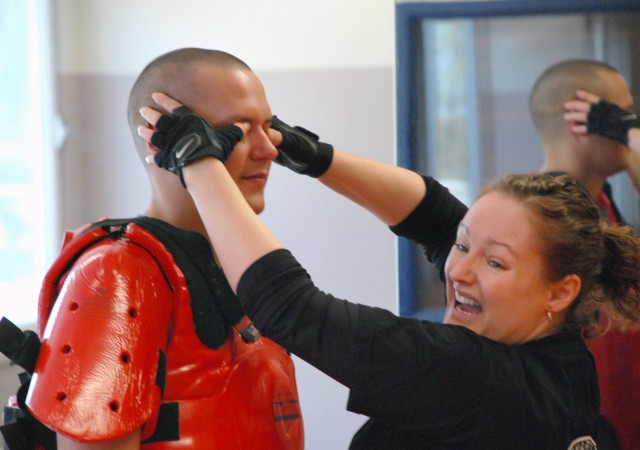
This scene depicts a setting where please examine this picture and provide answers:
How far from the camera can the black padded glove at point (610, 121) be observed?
223cm

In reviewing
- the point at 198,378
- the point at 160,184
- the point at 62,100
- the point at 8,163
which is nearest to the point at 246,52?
the point at 62,100

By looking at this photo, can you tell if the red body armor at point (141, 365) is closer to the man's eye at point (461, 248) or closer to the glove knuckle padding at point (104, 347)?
the glove knuckle padding at point (104, 347)

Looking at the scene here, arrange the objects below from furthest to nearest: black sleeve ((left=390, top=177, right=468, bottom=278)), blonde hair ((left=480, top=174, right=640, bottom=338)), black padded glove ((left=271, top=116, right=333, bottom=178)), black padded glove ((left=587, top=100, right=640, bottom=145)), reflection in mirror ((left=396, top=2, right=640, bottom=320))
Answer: reflection in mirror ((left=396, top=2, right=640, bottom=320))
black padded glove ((left=587, top=100, right=640, bottom=145))
black sleeve ((left=390, top=177, right=468, bottom=278))
black padded glove ((left=271, top=116, right=333, bottom=178))
blonde hair ((left=480, top=174, right=640, bottom=338))

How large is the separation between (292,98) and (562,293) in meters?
1.39

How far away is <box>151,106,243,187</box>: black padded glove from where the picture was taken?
1.13m

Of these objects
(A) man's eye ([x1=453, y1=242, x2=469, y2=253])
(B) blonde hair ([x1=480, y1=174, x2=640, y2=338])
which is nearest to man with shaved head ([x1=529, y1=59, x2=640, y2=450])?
(B) blonde hair ([x1=480, y1=174, x2=640, y2=338])

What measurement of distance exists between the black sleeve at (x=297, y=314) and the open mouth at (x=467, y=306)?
0.95 ft

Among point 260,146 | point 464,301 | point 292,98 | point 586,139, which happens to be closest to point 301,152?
point 260,146

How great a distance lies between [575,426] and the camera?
1.25 m

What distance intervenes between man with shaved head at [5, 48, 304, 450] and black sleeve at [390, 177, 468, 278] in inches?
15.9

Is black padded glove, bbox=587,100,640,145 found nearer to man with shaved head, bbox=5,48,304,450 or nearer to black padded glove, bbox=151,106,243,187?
man with shaved head, bbox=5,48,304,450

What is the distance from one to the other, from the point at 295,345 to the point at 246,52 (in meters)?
1.61

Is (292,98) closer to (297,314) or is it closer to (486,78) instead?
(486,78)

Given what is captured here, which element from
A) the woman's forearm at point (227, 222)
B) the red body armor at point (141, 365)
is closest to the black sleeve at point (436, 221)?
the red body armor at point (141, 365)
